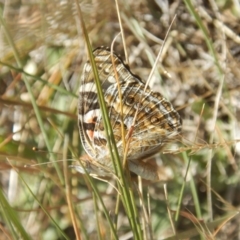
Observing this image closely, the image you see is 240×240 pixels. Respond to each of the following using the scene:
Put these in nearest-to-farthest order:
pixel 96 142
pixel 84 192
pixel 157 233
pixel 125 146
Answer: pixel 125 146, pixel 96 142, pixel 157 233, pixel 84 192

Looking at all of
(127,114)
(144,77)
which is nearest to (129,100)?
(127,114)

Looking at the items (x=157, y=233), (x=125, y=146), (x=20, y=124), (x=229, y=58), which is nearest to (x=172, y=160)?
(x=157, y=233)

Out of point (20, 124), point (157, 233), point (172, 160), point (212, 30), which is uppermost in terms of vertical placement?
point (212, 30)

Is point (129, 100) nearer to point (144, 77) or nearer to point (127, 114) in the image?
point (127, 114)

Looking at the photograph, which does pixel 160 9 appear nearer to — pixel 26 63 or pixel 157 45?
pixel 157 45

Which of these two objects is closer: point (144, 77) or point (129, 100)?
point (129, 100)
